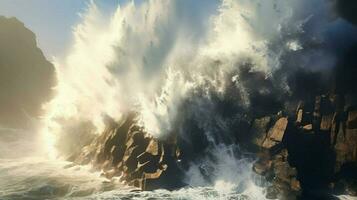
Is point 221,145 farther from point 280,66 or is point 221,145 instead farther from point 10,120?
point 10,120

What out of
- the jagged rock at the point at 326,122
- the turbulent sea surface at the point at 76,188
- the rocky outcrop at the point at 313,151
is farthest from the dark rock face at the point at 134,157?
the jagged rock at the point at 326,122

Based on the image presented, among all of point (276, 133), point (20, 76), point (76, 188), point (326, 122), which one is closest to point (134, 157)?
point (76, 188)

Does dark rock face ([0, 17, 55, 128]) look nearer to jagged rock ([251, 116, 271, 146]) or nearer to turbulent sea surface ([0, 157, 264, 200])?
turbulent sea surface ([0, 157, 264, 200])

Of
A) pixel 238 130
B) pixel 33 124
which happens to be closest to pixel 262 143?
pixel 238 130

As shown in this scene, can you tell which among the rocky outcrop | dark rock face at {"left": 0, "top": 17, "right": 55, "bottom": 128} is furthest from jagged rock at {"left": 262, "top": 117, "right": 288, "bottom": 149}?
dark rock face at {"left": 0, "top": 17, "right": 55, "bottom": 128}

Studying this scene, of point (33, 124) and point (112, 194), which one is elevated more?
point (33, 124)

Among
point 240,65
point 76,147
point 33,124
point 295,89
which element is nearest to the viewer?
point 295,89
